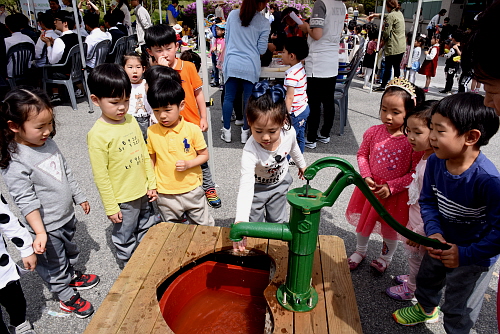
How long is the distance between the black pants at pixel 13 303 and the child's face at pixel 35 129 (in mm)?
702

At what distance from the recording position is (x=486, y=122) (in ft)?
4.57

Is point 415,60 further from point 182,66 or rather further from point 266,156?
point 266,156

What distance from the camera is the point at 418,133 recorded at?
1.87 meters

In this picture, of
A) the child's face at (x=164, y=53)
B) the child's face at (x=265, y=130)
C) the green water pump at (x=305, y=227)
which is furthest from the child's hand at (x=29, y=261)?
the child's face at (x=164, y=53)

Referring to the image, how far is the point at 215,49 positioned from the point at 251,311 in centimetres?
712

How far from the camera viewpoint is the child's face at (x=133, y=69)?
287cm

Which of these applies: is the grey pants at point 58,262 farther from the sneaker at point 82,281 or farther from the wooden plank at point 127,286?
the wooden plank at point 127,286

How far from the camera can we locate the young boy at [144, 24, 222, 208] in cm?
282

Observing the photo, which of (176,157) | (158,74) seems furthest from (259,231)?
(158,74)

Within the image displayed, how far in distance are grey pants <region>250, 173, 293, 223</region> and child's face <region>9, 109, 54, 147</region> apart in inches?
47.3

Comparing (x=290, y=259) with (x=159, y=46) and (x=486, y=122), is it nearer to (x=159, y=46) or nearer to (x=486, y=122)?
(x=486, y=122)

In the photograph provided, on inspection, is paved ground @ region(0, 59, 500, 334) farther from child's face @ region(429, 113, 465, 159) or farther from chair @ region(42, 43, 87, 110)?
child's face @ region(429, 113, 465, 159)

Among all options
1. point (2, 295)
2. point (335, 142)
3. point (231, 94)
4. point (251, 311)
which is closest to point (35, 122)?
point (2, 295)

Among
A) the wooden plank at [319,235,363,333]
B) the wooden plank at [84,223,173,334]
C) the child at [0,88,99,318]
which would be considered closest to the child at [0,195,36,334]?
the child at [0,88,99,318]
